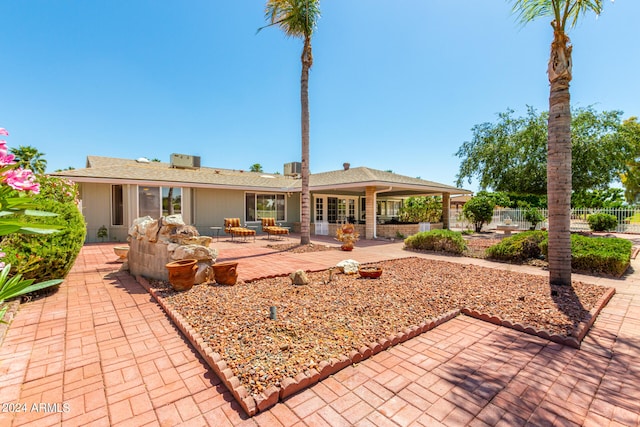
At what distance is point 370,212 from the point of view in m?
14.5

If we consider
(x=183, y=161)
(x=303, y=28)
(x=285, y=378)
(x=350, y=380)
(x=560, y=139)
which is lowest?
(x=350, y=380)

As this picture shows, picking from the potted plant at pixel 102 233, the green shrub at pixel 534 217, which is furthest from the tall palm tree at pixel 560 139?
the green shrub at pixel 534 217

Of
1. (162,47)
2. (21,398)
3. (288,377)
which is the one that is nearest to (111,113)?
(162,47)

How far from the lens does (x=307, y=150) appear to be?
36.5 feet

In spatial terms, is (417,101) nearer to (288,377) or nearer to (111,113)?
(288,377)

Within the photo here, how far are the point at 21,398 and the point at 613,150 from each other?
26495 mm

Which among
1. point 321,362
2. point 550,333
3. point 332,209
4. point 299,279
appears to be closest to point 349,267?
point 299,279

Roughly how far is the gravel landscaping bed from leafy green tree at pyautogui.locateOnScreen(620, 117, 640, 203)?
21.3 meters

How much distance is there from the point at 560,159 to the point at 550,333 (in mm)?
3477

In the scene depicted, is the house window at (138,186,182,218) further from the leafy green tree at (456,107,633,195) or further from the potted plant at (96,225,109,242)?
the leafy green tree at (456,107,633,195)

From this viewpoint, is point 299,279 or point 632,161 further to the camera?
point 632,161

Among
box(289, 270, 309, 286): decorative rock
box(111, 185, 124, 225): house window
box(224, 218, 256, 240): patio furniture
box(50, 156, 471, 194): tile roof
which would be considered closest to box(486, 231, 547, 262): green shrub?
A: box(50, 156, 471, 194): tile roof

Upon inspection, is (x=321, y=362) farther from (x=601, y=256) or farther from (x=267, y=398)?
(x=601, y=256)

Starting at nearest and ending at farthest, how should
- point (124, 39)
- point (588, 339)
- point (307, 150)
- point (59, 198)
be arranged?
point (588, 339) < point (59, 198) < point (124, 39) < point (307, 150)
